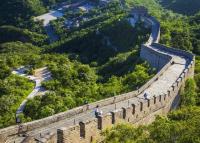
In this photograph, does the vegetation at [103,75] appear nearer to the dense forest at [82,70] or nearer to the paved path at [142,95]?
the dense forest at [82,70]

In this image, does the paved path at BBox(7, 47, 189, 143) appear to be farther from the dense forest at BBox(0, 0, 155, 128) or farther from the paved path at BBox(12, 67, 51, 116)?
the paved path at BBox(12, 67, 51, 116)

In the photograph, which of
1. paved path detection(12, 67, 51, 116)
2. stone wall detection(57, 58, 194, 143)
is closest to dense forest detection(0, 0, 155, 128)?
paved path detection(12, 67, 51, 116)

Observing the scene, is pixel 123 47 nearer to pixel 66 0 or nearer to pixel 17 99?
pixel 17 99

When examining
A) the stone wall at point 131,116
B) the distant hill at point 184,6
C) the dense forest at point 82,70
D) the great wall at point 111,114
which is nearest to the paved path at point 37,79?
the dense forest at point 82,70

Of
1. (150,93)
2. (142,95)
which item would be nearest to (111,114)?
(142,95)

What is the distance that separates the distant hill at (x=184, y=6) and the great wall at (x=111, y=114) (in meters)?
65.9

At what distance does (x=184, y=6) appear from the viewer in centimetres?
11175

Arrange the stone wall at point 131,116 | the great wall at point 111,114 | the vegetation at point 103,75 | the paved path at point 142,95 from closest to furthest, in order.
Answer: the vegetation at point 103,75 < the stone wall at point 131,116 < the great wall at point 111,114 < the paved path at point 142,95

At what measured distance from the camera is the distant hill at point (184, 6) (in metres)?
105

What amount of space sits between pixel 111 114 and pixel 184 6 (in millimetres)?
91748

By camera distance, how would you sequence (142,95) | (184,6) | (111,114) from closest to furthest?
(111,114)
(142,95)
(184,6)

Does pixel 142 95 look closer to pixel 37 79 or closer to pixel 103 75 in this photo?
pixel 103 75

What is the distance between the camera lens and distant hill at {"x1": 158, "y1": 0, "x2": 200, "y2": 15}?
105 m

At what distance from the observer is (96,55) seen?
64625 mm
